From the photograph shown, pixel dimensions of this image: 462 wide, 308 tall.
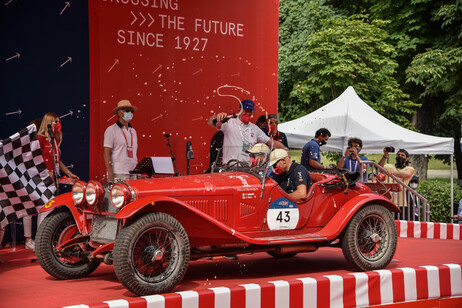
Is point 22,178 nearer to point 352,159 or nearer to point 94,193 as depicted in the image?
point 94,193

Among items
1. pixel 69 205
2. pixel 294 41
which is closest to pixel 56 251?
pixel 69 205

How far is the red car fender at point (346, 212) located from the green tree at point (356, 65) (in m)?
14.9

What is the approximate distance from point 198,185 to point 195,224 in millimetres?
403

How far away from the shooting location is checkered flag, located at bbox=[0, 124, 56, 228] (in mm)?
7707

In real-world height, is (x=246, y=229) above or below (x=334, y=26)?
below

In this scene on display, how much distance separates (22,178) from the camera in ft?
25.7

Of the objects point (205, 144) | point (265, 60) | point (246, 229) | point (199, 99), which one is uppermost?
point (265, 60)

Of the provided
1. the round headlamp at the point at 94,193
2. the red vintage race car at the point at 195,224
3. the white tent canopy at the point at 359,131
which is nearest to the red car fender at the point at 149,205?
the red vintage race car at the point at 195,224

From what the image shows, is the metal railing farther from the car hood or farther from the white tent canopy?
the car hood

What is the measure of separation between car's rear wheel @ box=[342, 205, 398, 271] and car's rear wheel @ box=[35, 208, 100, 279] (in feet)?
8.92

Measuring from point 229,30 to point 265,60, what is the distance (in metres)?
0.83

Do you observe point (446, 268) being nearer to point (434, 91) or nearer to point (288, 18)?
point (434, 91)

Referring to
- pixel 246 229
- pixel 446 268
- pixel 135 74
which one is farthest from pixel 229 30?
pixel 446 268

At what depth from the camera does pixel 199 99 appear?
34.7ft
